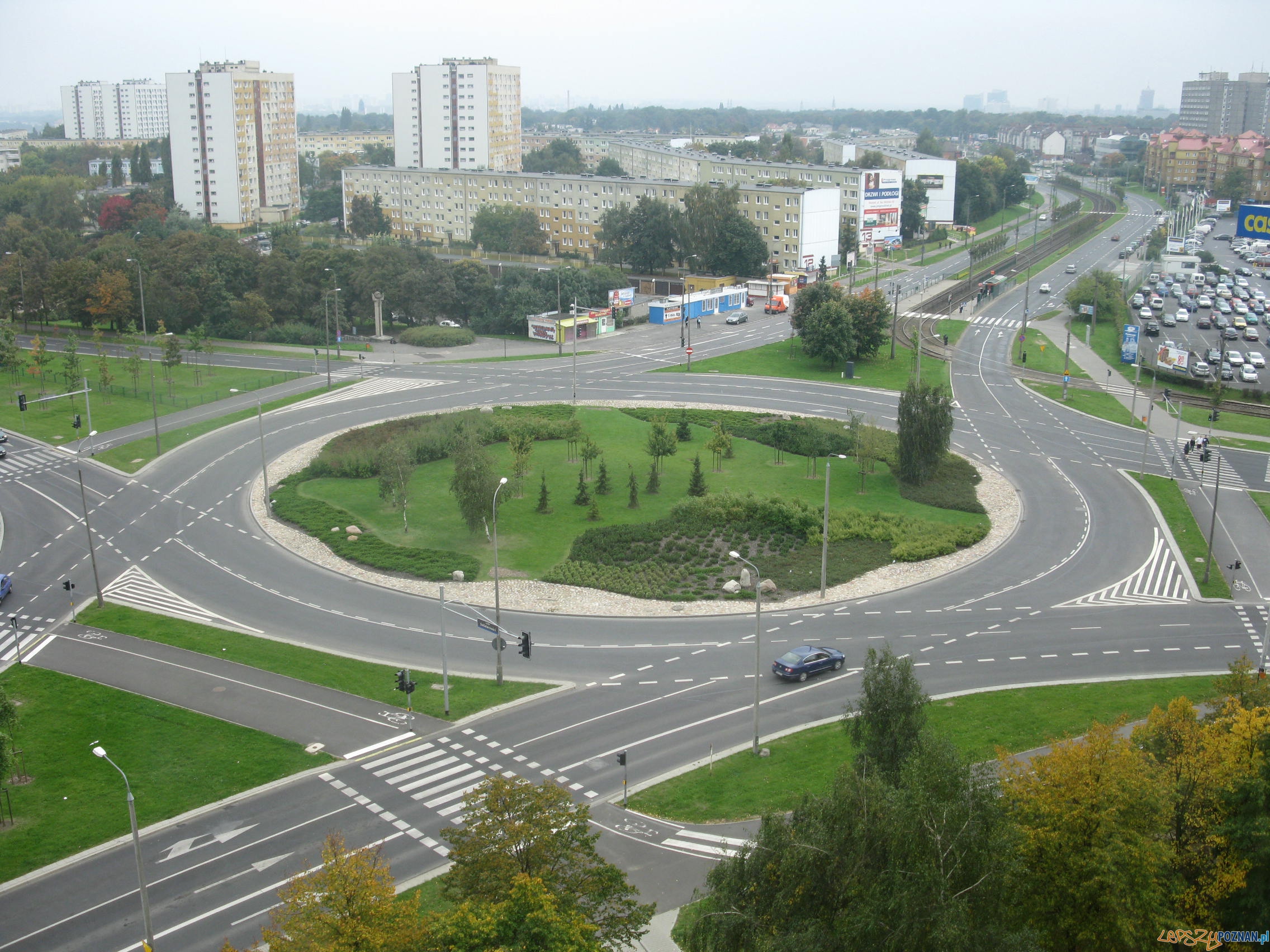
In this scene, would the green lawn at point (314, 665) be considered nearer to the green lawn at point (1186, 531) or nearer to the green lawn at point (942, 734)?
the green lawn at point (942, 734)

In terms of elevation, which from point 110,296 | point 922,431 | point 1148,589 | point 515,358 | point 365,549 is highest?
point 110,296

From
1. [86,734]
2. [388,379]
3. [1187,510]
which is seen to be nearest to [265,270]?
[388,379]

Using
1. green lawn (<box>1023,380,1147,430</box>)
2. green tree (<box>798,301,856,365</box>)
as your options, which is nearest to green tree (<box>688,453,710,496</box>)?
green tree (<box>798,301,856,365</box>)

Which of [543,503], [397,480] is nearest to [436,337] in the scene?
[397,480]

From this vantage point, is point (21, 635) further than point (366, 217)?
No

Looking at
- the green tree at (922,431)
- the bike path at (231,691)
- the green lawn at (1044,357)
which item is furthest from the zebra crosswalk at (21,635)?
the green lawn at (1044,357)

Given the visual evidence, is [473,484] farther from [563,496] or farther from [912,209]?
[912,209]
